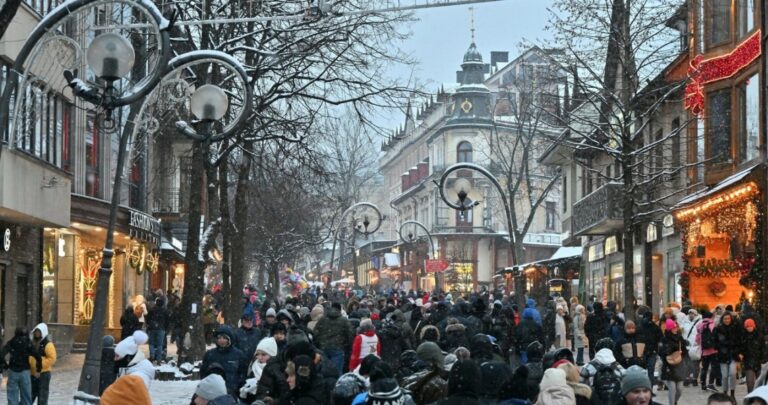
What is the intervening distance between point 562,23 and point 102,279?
15871 mm

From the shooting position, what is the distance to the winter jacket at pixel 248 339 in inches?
730

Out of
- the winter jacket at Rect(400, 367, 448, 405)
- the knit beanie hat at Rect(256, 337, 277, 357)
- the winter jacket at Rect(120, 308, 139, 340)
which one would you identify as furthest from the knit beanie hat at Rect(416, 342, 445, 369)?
the winter jacket at Rect(120, 308, 139, 340)

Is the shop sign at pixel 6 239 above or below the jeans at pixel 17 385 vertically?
above

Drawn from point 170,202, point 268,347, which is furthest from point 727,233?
point 170,202

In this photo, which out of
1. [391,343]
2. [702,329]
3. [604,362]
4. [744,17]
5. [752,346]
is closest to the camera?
[604,362]

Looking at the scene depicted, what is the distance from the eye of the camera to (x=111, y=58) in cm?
1506

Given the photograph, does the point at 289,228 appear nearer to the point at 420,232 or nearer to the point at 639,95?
the point at 639,95

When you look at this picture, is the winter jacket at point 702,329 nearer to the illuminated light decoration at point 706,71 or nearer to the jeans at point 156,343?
the illuminated light decoration at point 706,71

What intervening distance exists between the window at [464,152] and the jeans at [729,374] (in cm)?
8623

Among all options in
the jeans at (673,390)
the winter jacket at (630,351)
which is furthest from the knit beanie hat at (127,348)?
the jeans at (673,390)

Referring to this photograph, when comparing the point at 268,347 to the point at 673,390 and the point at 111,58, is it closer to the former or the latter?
the point at 111,58

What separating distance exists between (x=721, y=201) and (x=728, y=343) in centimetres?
779

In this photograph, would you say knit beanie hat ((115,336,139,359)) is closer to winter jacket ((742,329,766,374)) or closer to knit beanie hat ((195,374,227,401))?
knit beanie hat ((195,374,227,401))

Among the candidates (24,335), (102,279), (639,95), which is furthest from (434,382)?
(639,95)
